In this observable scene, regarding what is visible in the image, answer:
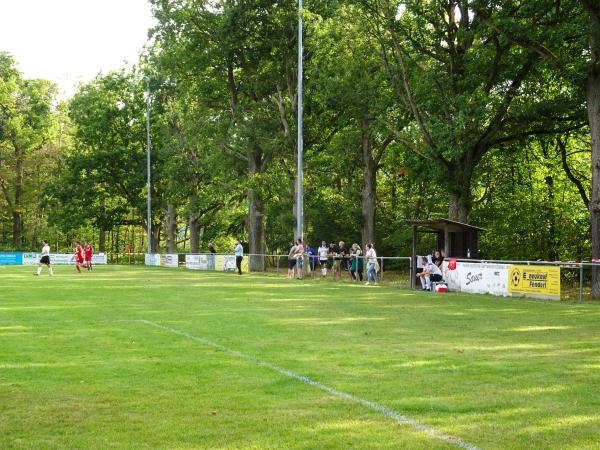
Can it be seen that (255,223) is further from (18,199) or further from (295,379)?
(295,379)

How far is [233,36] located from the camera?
144 ft

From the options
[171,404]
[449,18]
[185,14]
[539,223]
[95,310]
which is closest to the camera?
[171,404]

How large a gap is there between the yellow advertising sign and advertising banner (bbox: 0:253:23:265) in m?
51.6

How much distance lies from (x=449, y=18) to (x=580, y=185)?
1488 centimetres

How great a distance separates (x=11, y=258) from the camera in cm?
6706

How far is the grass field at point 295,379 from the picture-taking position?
6648 millimetres

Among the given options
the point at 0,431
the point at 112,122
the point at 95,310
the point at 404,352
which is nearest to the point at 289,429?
the point at 0,431

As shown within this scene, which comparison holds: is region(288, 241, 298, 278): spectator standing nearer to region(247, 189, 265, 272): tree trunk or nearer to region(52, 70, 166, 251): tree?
region(247, 189, 265, 272): tree trunk

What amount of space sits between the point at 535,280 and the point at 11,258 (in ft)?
176

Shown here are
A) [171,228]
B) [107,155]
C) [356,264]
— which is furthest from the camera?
[107,155]

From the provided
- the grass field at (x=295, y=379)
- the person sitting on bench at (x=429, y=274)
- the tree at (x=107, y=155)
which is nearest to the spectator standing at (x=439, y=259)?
the person sitting on bench at (x=429, y=274)

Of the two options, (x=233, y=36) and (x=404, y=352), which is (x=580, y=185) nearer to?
(x=233, y=36)

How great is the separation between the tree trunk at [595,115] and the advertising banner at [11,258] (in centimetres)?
5297

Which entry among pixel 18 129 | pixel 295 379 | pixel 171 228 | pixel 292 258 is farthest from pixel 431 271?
pixel 18 129
